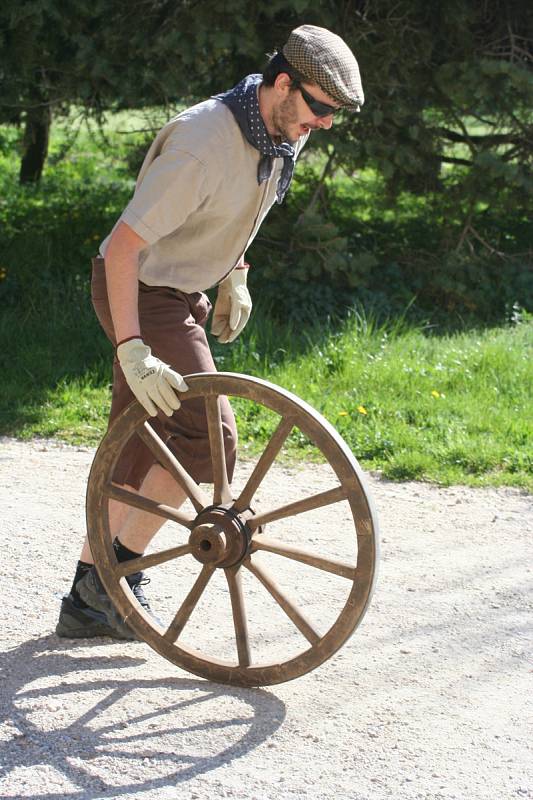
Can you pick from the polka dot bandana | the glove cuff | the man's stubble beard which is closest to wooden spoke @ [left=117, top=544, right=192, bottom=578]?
the glove cuff

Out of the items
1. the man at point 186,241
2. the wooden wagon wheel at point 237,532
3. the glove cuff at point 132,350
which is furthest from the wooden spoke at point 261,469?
the glove cuff at point 132,350

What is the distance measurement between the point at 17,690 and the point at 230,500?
80 cm

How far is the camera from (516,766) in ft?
9.14

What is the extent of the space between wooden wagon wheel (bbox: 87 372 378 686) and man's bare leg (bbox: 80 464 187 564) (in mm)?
100

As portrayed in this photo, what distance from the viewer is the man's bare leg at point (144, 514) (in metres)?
3.30

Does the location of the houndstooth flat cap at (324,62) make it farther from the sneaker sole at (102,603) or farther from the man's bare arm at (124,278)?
the sneaker sole at (102,603)

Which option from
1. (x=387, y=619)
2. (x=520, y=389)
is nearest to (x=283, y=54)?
(x=387, y=619)

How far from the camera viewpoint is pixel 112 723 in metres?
2.96

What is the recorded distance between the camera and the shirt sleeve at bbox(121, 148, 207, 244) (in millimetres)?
2922

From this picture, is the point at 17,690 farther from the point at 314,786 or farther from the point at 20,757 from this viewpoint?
the point at 314,786

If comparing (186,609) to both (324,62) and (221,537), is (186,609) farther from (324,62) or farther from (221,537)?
(324,62)

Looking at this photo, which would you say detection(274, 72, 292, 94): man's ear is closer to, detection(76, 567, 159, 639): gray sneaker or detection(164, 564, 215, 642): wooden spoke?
detection(164, 564, 215, 642): wooden spoke

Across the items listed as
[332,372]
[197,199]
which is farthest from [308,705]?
[332,372]

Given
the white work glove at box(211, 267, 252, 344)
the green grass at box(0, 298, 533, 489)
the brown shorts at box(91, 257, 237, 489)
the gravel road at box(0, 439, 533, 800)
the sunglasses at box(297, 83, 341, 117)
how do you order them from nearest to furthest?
the gravel road at box(0, 439, 533, 800), the sunglasses at box(297, 83, 341, 117), the brown shorts at box(91, 257, 237, 489), the white work glove at box(211, 267, 252, 344), the green grass at box(0, 298, 533, 489)
